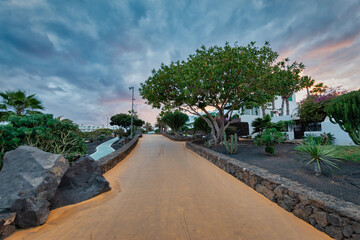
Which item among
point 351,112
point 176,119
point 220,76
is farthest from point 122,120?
point 351,112

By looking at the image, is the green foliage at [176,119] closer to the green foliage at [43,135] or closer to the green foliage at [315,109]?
the green foliage at [315,109]

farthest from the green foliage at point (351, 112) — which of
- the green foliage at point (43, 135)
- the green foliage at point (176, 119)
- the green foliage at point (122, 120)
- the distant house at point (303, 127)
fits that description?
the green foliage at point (122, 120)

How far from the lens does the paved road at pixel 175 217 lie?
2812 millimetres

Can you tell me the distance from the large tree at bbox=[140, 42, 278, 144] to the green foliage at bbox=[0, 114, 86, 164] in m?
6.86

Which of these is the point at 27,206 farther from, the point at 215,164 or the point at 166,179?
the point at 215,164

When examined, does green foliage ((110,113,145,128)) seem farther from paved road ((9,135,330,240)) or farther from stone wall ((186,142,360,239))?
stone wall ((186,142,360,239))

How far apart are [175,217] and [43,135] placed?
186 inches

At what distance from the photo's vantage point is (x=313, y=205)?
3008 mm

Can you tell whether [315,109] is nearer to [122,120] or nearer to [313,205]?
[313,205]

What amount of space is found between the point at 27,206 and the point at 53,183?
0.59 meters

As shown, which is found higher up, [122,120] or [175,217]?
[122,120]

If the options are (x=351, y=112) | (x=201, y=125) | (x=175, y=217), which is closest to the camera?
(x=175, y=217)

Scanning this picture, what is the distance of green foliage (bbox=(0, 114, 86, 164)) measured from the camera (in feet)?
14.3

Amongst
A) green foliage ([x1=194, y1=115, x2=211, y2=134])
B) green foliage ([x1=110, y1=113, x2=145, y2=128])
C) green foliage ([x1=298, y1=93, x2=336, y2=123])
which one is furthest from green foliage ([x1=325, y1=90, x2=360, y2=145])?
green foliage ([x1=110, y1=113, x2=145, y2=128])
